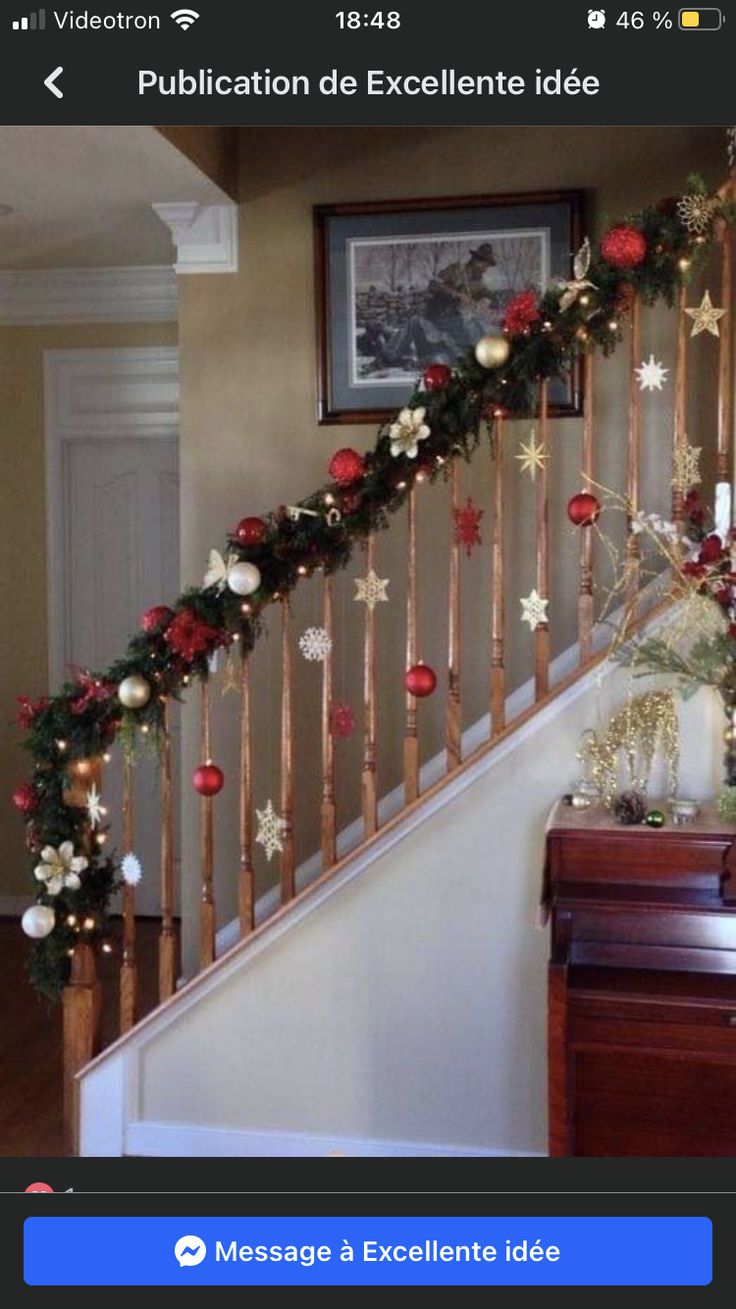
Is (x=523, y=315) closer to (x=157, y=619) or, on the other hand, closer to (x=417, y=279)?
(x=157, y=619)

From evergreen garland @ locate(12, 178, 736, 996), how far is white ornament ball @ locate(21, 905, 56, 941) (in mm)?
34

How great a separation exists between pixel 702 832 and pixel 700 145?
2202 mm

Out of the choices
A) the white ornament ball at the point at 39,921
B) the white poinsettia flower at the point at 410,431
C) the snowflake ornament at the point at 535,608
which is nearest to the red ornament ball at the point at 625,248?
the white poinsettia flower at the point at 410,431

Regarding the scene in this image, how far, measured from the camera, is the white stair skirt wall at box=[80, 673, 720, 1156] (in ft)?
9.34

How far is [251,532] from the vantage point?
9.07 feet

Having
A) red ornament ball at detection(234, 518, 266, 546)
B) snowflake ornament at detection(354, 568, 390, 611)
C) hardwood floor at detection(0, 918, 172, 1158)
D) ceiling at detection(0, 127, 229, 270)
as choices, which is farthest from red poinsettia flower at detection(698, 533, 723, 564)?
hardwood floor at detection(0, 918, 172, 1158)

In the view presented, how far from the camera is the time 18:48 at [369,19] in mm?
1363

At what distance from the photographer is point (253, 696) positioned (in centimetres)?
396

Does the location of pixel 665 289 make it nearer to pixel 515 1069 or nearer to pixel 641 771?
pixel 641 771

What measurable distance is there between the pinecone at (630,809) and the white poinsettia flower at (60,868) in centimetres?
117

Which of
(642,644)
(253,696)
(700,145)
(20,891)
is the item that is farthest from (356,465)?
(20,891)

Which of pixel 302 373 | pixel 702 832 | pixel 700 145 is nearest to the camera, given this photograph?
pixel 702 832

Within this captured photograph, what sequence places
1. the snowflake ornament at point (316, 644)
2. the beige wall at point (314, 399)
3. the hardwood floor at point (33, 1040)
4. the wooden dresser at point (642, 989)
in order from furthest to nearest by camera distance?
the beige wall at point (314, 399) → the hardwood floor at point (33, 1040) → the snowflake ornament at point (316, 644) → the wooden dresser at point (642, 989)

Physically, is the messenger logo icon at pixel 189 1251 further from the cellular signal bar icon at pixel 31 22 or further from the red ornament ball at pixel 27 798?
the red ornament ball at pixel 27 798
